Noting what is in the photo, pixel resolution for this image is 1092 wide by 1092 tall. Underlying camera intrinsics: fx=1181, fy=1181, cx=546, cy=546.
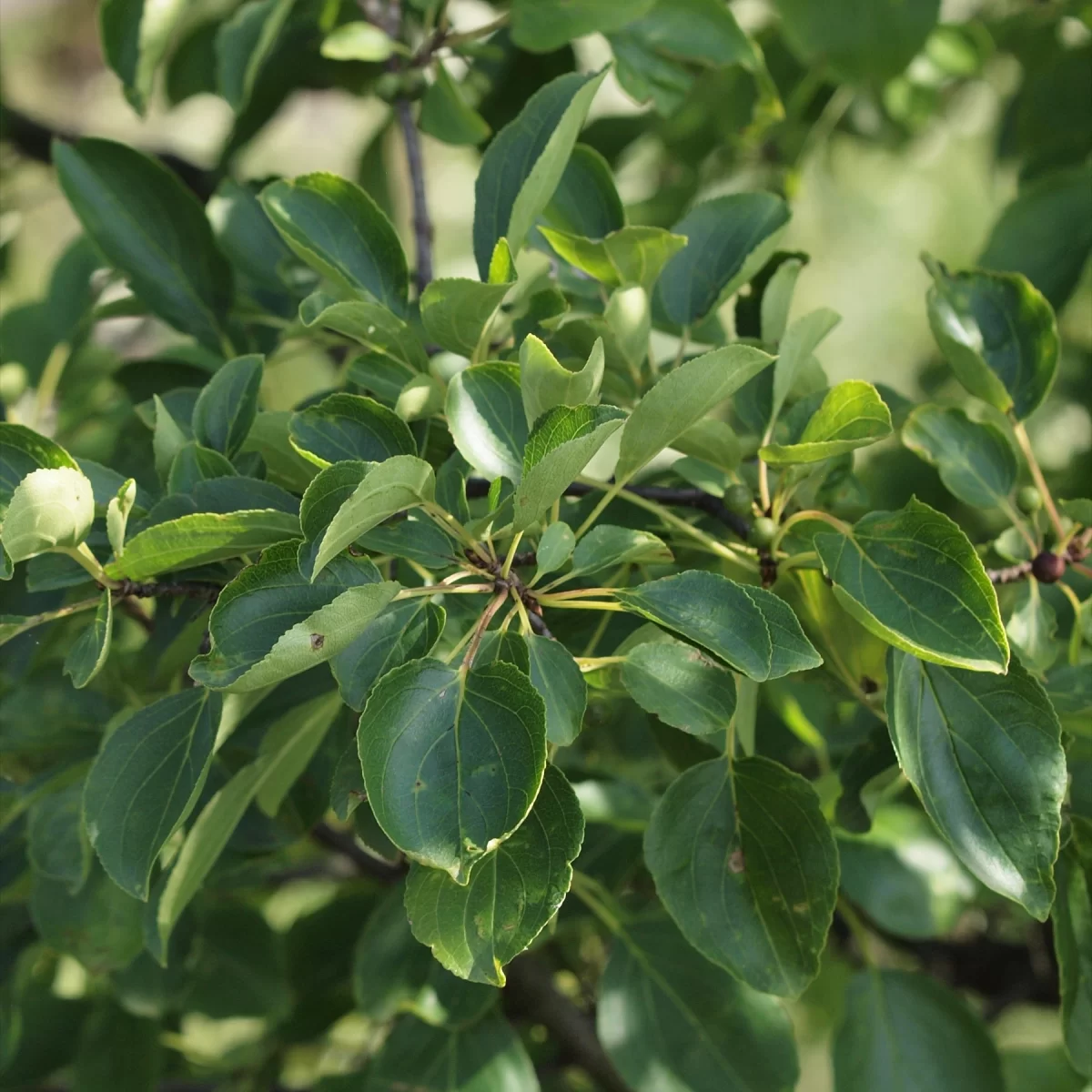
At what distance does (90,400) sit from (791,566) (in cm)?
58

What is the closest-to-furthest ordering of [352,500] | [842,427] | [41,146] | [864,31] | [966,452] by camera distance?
[352,500] < [842,427] < [966,452] < [864,31] < [41,146]

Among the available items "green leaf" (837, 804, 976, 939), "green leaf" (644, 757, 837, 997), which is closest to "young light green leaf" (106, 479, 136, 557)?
"green leaf" (644, 757, 837, 997)

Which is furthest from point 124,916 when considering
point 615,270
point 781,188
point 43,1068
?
point 781,188

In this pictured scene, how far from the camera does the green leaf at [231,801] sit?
0.49 metres

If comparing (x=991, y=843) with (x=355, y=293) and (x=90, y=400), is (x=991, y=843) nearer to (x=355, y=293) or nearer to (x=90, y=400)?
(x=355, y=293)

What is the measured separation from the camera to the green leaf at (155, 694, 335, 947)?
0.49 m

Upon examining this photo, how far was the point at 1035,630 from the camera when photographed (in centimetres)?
52

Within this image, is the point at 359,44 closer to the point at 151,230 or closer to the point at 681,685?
the point at 151,230

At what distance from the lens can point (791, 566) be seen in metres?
0.50

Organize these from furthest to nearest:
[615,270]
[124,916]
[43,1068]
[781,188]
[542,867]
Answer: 1. [781,188]
2. [43,1068]
3. [124,916]
4. [615,270]
5. [542,867]

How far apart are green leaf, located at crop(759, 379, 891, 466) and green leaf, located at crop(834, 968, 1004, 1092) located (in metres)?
0.40

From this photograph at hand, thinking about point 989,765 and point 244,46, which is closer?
point 989,765

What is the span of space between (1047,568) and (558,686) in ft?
0.88

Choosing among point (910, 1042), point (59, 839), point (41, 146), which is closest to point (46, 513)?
point (59, 839)
